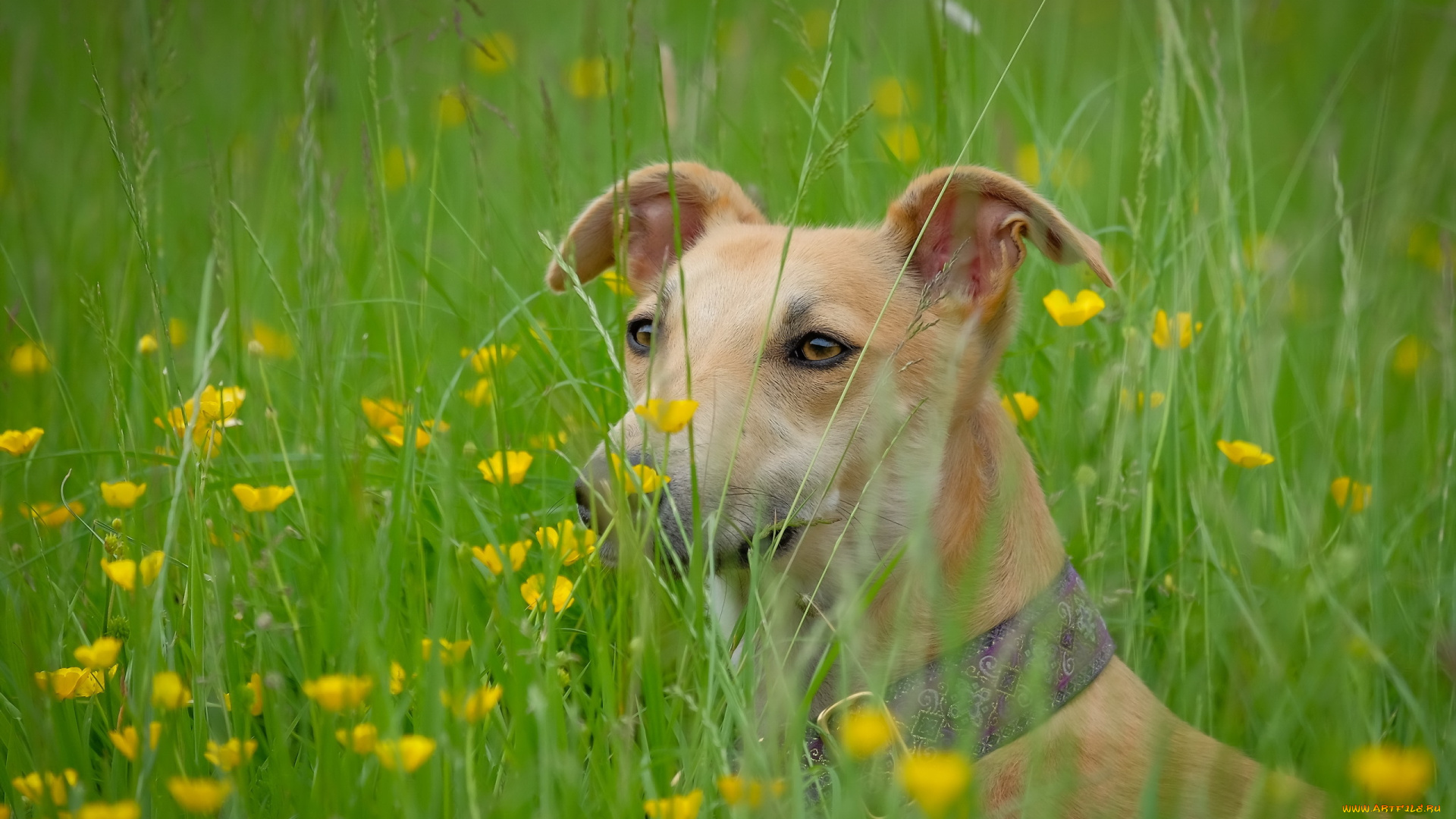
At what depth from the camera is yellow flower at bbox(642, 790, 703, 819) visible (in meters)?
1.50

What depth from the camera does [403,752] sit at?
146 centimetres

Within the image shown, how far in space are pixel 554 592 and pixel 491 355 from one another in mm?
822

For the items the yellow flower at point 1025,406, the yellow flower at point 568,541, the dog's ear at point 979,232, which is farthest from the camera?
the yellow flower at point 1025,406

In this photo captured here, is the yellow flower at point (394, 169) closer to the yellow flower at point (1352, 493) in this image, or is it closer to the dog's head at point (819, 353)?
the dog's head at point (819, 353)

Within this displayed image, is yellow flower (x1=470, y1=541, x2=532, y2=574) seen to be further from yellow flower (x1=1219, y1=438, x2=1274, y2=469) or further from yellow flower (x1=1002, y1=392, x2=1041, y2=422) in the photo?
yellow flower (x1=1219, y1=438, x2=1274, y2=469)

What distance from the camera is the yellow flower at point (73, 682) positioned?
→ 1.79m

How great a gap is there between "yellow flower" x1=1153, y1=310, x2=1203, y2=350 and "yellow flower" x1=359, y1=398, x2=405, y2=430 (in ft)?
6.74

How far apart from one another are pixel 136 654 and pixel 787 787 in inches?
42.8

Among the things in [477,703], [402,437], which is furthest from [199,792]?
[402,437]

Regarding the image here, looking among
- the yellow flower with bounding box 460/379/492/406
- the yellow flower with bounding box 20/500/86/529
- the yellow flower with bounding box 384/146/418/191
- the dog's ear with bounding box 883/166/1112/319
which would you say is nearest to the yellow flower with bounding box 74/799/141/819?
the yellow flower with bounding box 20/500/86/529

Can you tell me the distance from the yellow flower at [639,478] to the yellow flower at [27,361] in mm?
2276

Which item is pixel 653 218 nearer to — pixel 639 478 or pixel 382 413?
pixel 382 413

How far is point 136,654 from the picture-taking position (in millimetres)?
1725

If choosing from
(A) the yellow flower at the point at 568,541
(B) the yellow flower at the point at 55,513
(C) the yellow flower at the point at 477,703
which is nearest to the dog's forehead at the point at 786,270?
(A) the yellow flower at the point at 568,541
